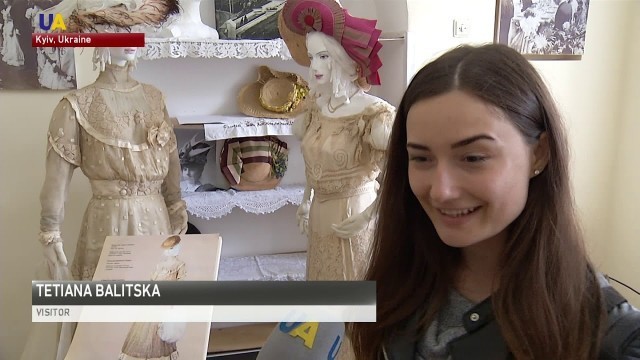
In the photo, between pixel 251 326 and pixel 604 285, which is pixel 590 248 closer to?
pixel 604 285

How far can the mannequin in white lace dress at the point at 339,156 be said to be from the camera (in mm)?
1026

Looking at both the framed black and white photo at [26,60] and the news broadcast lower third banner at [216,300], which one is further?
the framed black and white photo at [26,60]

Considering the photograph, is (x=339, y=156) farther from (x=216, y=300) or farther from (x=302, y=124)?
(x=216, y=300)

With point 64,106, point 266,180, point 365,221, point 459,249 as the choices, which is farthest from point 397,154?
point 266,180

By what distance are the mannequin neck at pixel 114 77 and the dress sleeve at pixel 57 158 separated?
0.24ft

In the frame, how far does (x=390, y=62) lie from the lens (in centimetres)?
149

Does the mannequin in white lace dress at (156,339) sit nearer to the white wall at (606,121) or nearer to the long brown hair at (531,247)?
the long brown hair at (531,247)

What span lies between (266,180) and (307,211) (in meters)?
0.34

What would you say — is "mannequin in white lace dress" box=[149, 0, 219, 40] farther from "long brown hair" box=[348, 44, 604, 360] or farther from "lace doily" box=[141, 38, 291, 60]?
"long brown hair" box=[348, 44, 604, 360]

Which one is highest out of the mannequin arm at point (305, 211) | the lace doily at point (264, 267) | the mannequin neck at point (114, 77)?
the mannequin neck at point (114, 77)

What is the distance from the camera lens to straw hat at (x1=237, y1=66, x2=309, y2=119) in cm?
144

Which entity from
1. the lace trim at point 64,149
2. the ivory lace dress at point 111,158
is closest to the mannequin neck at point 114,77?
the ivory lace dress at point 111,158

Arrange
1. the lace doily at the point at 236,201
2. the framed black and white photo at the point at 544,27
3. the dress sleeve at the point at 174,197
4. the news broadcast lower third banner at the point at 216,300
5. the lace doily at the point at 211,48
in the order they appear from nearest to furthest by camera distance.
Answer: the news broadcast lower third banner at the point at 216,300 < the dress sleeve at the point at 174,197 < the lace doily at the point at 211,48 < the lace doily at the point at 236,201 < the framed black and white photo at the point at 544,27

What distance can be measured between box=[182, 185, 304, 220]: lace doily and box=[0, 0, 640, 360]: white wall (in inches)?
10.0
